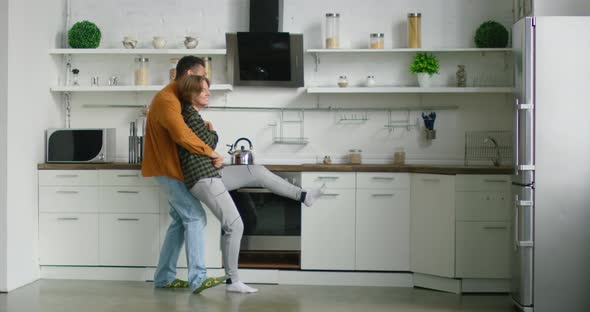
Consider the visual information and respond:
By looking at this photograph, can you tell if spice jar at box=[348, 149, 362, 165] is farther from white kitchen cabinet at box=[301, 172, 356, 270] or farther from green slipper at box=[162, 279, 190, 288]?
green slipper at box=[162, 279, 190, 288]

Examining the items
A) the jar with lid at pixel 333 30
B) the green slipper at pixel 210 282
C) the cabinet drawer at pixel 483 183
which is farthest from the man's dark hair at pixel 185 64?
the cabinet drawer at pixel 483 183

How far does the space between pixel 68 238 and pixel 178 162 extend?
125cm

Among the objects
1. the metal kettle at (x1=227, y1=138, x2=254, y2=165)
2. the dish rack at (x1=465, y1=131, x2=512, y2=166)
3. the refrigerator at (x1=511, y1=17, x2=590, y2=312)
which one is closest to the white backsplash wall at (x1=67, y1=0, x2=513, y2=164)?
the dish rack at (x1=465, y1=131, x2=512, y2=166)

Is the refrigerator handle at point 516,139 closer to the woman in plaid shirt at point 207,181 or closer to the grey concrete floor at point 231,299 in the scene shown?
the grey concrete floor at point 231,299

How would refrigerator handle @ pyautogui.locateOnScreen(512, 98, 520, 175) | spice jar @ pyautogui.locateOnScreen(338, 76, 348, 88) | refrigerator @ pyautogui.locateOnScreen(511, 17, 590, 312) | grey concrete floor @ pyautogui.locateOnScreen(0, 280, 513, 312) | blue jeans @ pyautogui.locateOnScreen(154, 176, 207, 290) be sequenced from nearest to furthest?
refrigerator @ pyautogui.locateOnScreen(511, 17, 590, 312)
refrigerator handle @ pyautogui.locateOnScreen(512, 98, 520, 175)
grey concrete floor @ pyautogui.locateOnScreen(0, 280, 513, 312)
blue jeans @ pyautogui.locateOnScreen(154, 176, 207, 290)
spice jar @ pyautogui.locateOnScreen(338, 76, 348, 88)

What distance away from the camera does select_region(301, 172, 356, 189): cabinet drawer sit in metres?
5.93

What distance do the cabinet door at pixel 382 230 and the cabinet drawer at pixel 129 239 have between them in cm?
157

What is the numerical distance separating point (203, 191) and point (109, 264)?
119 cm

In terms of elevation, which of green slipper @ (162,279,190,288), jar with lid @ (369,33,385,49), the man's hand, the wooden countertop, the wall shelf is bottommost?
green slipper @ (162,279,190,288)

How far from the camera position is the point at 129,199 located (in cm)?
602

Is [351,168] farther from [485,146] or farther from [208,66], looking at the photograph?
[208,66]

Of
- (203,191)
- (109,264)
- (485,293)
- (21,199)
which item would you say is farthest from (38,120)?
(485,293)

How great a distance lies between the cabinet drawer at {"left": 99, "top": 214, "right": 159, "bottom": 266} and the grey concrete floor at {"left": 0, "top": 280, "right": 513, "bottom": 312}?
0.20m

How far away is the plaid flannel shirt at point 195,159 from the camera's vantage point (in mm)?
5363
